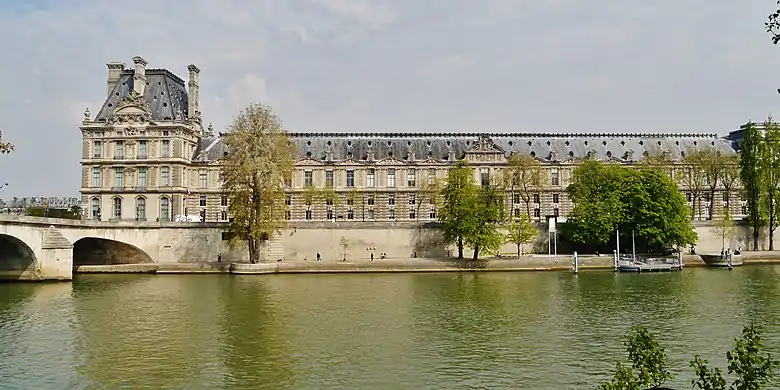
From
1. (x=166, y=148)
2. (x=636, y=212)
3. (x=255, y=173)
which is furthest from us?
(x=166, y=148)

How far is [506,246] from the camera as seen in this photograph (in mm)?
56531

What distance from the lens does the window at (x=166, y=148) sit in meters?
65.5

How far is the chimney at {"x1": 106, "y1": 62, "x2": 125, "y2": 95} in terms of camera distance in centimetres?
6794

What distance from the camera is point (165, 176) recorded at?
216ft

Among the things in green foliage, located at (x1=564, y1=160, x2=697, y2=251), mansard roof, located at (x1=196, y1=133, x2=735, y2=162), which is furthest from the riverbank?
mansard roof, located at (x1=196, y1=133, x2=735, y2=162)

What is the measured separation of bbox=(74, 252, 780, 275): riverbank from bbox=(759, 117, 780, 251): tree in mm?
16539

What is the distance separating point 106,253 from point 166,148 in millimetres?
16356

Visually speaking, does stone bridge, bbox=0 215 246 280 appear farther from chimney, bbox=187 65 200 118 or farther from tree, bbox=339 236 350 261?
chimney, bbox=187 65 200 118

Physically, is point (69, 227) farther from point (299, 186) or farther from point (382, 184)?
point (382, 184)

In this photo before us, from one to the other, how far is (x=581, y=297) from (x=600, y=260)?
60.6 feet

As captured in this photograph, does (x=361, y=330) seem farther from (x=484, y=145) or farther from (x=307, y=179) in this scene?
(x=484, y=145)

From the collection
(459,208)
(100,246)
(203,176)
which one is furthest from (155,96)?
(459,208)

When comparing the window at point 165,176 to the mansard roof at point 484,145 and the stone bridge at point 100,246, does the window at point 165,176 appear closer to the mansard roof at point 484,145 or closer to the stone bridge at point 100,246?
the mansard roof at point 484,145

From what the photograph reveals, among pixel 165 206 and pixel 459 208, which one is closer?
pixel 459 208
